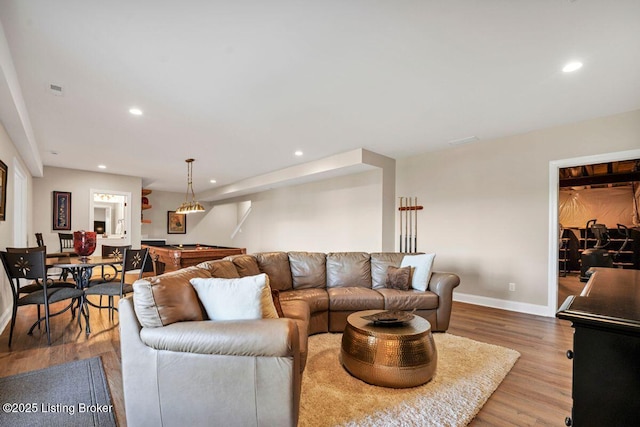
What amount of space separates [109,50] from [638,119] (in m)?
5.31

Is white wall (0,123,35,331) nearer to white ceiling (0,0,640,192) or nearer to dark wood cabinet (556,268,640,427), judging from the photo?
white ceiling (0,0,640,192)

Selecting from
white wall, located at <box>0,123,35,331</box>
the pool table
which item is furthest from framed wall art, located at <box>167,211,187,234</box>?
white wall, located at <box>0,123,35,331</box>

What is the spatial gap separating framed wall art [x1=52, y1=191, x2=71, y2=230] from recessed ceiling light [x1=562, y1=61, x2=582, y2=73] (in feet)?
28.6

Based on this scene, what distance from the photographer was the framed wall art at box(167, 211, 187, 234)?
988cm

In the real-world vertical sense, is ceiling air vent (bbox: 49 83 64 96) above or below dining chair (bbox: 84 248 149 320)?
above

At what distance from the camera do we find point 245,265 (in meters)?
3.24

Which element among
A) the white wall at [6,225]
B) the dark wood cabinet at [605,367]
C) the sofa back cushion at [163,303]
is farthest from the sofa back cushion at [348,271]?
the white wall at [6,225]

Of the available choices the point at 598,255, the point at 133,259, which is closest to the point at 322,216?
the point at 133,259

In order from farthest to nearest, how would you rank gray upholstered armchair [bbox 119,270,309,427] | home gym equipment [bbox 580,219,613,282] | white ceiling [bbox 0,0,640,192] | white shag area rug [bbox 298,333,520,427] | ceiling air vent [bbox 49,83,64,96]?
home gym equipment [bbox 580,219,613,282], ceiling air vent [bbox 49,83,64,96], white ceiling [bbox 0,0,640,192], white shag area rug [bbox 298,333,520,427], gray upholstered armchair [bbox 119,270,309,427]

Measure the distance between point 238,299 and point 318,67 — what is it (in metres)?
1.93

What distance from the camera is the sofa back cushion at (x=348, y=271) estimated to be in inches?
147

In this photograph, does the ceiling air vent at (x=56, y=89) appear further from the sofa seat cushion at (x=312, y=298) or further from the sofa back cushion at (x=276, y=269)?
the sofa seat cushion at (x=312, y=298)

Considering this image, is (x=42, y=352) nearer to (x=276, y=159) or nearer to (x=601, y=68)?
(x=276, y=159)

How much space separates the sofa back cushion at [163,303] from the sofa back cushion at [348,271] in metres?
2.17
